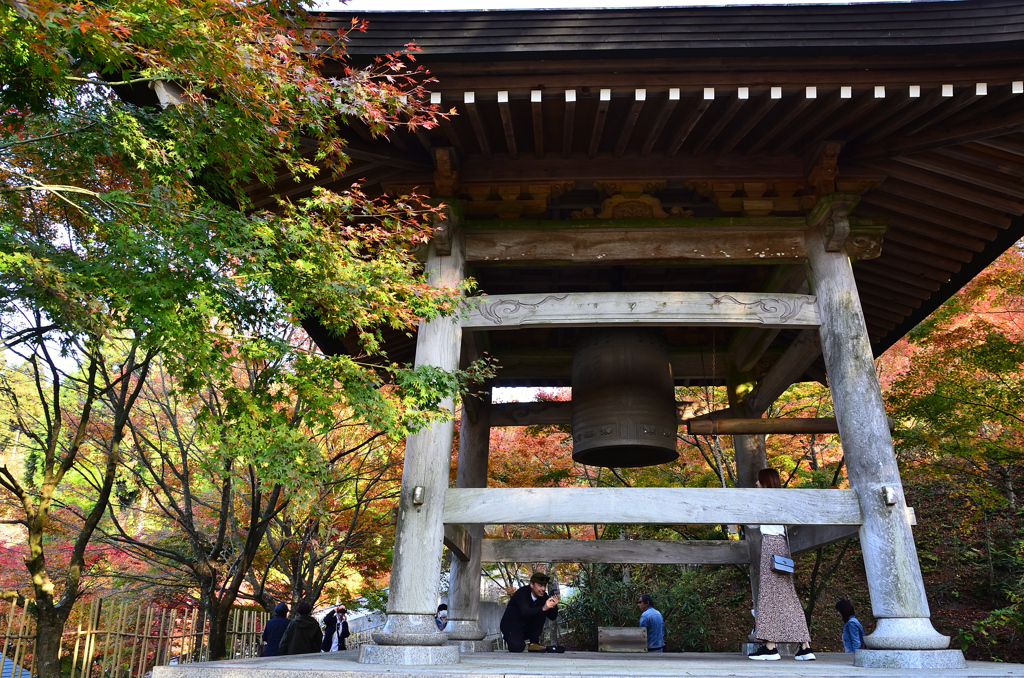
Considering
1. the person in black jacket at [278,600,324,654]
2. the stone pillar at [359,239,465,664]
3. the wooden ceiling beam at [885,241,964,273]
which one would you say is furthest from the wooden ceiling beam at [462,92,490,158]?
the person in black jacket at [278,600,324,654]

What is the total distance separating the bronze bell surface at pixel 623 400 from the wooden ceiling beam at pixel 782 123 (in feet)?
6.50

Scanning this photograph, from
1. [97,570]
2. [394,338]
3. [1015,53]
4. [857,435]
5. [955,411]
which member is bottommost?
[97,570]

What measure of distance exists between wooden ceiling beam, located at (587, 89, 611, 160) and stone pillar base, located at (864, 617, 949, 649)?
12.6 ft

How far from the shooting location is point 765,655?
5.54 metres

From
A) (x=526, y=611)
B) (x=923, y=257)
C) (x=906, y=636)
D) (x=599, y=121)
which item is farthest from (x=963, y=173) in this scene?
(x=526, y=611)

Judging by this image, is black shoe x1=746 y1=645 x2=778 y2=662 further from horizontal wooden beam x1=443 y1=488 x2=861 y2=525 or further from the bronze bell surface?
the bronze bell surface

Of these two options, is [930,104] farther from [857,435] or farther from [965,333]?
[965,333]

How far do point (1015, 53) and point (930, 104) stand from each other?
1.71ft

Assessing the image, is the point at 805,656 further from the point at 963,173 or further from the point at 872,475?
the point at 963,173

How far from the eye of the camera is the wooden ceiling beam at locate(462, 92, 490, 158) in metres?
4.63

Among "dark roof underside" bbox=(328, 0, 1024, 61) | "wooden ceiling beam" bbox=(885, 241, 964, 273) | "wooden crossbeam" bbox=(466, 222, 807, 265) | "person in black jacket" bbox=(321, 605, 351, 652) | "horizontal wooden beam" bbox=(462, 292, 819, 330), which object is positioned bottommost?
"person in black jacket" bbox=(321, 605, 351, 652)

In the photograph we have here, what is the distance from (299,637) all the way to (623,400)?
12.9 feet

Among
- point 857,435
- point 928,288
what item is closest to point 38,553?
point 857,435

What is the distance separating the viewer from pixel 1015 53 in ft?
14.4
